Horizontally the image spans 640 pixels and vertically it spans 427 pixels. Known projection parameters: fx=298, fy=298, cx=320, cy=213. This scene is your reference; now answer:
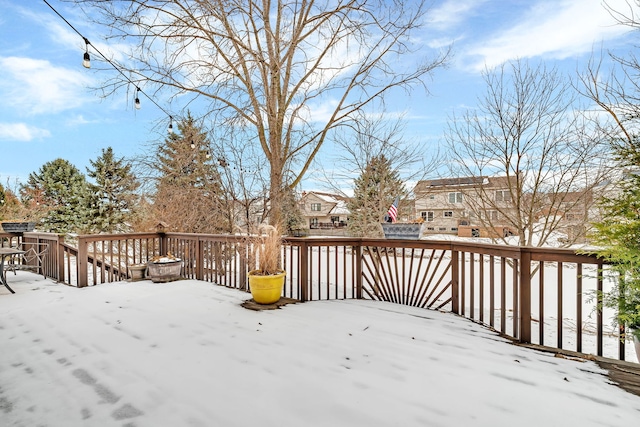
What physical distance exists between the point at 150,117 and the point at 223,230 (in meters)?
3.49

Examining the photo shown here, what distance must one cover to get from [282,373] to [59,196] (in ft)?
71.9

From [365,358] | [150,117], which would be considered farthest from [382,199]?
[365,358]

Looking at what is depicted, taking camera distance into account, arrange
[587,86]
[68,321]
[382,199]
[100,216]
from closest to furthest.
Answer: [68,321], [587,86], [382,199], [100,216]

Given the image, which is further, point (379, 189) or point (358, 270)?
point (379, 189)

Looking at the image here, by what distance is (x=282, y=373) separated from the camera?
206 cm

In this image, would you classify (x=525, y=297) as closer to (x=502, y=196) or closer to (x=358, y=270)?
(x=358, y=270)

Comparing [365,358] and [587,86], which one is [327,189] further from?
[365,358]

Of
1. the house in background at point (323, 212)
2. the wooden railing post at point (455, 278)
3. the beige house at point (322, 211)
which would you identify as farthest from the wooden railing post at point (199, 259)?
the beige house at point (322, 211)

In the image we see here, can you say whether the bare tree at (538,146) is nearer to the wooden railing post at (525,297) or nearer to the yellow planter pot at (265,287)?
the wooden railing post at (525,297)

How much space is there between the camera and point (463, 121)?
22.8 ft

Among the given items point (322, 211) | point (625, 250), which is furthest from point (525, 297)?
point (322, 211)

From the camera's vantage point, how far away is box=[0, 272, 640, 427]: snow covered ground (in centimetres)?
162

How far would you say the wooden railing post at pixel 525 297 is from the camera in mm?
2705

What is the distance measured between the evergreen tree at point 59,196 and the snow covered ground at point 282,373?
1653 cm
